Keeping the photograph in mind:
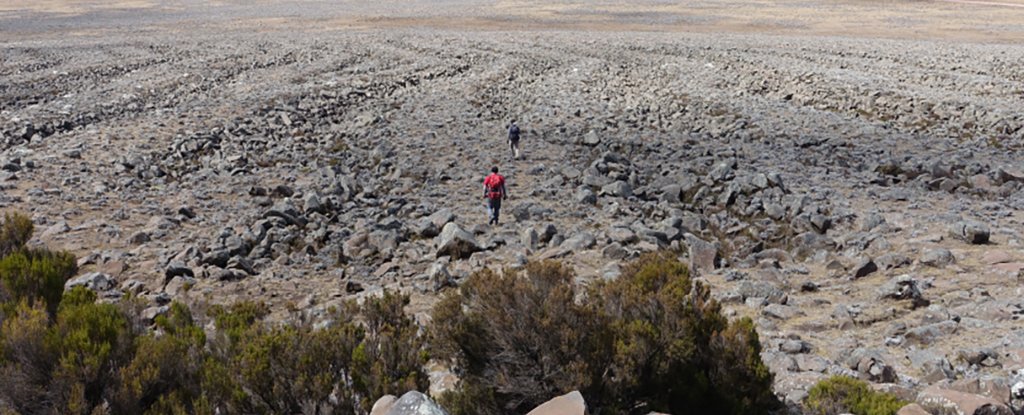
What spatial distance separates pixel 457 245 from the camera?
1188 centimetres

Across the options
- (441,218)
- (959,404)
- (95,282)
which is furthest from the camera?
(441,218)

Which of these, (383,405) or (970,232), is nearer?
(383,405)

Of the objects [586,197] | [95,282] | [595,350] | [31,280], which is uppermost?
[31,280]

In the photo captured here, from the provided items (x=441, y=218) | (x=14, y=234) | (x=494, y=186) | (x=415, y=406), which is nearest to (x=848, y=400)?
(x=415, y=406)

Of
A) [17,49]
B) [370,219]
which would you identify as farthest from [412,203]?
[17,49]

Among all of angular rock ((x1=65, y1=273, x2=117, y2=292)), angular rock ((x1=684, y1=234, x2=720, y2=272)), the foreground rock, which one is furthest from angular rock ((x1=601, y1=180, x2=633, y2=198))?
the foreground rock

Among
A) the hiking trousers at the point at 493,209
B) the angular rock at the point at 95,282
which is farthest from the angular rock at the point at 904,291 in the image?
the angular rock at the point at 95,282

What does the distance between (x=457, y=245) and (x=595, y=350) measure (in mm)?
5982

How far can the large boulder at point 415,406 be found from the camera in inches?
204

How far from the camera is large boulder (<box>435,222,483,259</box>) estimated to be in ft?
38.8

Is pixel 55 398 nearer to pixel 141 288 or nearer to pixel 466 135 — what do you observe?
pixel 141 288

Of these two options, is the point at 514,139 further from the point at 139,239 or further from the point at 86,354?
the point at 86,354

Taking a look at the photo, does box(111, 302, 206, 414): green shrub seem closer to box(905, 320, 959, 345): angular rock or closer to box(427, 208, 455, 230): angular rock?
box(427, 208, 455, 230): angular rock

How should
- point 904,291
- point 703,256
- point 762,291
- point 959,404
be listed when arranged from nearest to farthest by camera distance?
point 959,404, point 904,291, point 762,291, point 703,256
